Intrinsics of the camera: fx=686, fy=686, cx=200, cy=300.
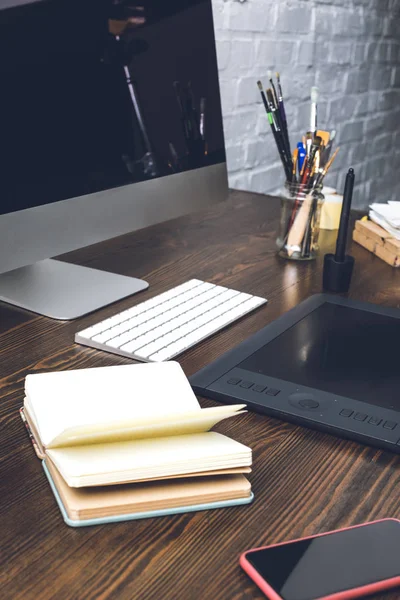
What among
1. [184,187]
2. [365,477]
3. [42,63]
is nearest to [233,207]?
[184,187]

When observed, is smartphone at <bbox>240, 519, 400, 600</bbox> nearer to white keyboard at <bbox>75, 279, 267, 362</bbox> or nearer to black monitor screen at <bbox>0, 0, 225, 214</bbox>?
white keyboard at <bbox>75, 279, 267, 362</bbox>

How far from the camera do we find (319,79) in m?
2.32

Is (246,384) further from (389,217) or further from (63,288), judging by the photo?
(389,217)

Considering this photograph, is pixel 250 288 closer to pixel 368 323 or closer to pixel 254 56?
pixel 368 323

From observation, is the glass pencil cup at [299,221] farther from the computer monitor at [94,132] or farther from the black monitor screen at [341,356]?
the black monitor screen at [341,356]

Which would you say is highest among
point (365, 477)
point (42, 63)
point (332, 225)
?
point (42, 63)

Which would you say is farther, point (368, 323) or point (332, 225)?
point (332, 225)

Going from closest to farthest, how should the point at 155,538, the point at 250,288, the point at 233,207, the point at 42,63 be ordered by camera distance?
the point at 155,538 → the point at 42,63 → the point at 250,288 → the point at 233,207

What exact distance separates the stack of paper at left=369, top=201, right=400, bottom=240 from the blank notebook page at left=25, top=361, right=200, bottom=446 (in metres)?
0.66

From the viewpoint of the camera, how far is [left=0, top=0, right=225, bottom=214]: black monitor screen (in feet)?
2.66

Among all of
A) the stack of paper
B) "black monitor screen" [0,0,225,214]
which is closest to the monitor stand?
"black monitor screen" [0,0,225,214]

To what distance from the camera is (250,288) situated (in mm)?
1047

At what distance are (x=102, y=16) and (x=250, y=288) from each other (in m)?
0.43

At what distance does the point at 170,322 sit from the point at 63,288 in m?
0.20
